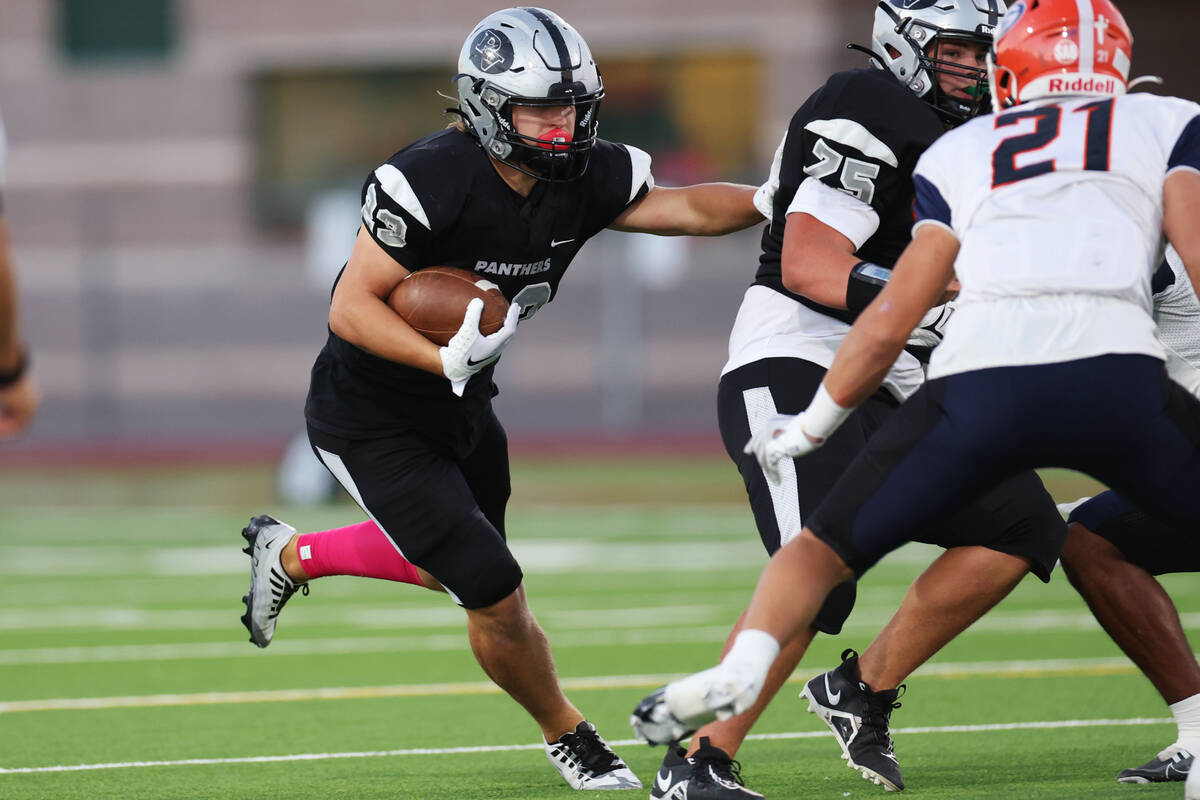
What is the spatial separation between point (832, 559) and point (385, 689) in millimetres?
3089

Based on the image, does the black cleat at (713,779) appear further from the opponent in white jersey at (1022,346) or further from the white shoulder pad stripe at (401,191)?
the white shoulder pad stripe at (401,191)

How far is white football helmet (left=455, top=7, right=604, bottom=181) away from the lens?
4352 millimetres

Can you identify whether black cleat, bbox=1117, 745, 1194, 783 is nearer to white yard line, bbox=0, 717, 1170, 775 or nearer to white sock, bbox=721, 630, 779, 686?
white yard line, bbox=0, 717, 1170, 775

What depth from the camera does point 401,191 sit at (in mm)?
4234

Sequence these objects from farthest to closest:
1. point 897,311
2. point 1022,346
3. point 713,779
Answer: point 713,779 → point 897,311 → point 1022,346

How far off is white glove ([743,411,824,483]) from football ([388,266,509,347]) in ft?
2.98

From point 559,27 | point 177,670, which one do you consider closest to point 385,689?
point 177,670

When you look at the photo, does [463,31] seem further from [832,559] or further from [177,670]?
[832,559]

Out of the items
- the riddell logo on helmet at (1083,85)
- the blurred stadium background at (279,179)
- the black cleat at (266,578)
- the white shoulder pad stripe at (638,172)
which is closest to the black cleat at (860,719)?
the white shoulder pad stripe at (638,172)

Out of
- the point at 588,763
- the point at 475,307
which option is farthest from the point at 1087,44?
the point at 588,763

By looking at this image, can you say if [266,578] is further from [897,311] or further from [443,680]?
[897,311]

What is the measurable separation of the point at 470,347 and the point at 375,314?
0.88 feet

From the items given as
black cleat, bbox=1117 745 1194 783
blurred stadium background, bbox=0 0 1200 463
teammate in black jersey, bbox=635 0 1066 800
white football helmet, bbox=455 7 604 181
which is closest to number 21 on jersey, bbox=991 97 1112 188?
teammate in black jersey, bbox=635 0 1066 800

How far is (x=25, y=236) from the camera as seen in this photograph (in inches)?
733
